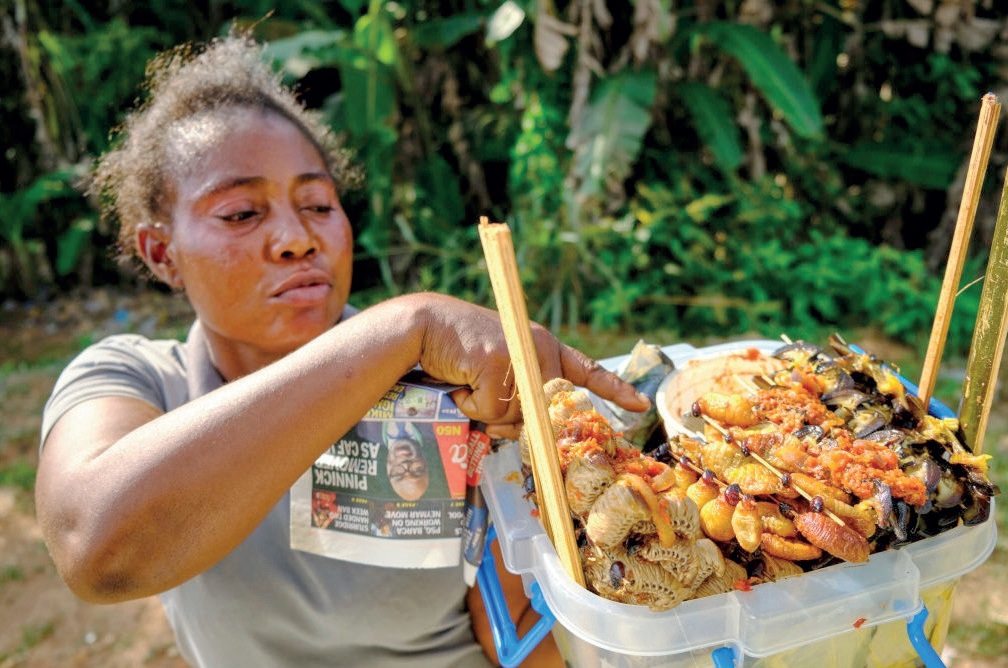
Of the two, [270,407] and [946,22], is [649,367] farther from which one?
[946,22]

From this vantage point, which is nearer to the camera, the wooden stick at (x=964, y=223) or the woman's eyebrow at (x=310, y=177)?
the wooden stick at (x=964, y=223)

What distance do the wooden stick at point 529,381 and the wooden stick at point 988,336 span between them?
622mm

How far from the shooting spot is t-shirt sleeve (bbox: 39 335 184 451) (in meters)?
1.41

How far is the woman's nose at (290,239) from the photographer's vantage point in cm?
150

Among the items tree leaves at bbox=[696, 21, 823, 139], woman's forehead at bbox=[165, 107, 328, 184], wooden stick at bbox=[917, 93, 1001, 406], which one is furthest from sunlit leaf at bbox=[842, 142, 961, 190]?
woman's forehead at bbox=[165, 107, 328, 184]

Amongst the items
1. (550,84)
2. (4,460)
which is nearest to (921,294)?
(550,84)

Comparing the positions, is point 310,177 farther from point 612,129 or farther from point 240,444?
point 612,129

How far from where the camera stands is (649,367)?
4.36 ft

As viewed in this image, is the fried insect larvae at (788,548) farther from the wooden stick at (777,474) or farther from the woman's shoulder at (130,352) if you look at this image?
the woman's shoulder at (130,352)

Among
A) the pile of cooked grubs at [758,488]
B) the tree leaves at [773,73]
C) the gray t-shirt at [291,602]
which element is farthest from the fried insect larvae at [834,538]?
the tree leaves at [773,73]

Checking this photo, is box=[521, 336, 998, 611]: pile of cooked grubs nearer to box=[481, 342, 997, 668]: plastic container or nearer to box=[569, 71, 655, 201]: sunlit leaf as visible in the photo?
box=[481, 342, 997, 668]: plastic container

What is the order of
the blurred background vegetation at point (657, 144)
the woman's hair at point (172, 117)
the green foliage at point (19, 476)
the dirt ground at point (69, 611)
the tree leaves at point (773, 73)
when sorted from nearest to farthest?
the woman's hair at point (172, 117) → the dirt ground at point (69, 611) → the green foliage at point (19, 476) → the tree leaves at point (773, 73) → the blurred background vegetation at point (657, 144)

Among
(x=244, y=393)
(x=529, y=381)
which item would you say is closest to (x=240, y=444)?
(x=244, y=393)

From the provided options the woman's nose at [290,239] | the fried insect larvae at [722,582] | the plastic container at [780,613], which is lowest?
the plastic container at [780,613]
